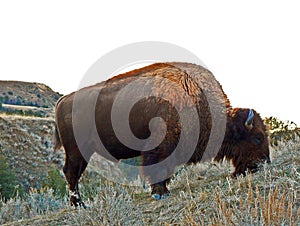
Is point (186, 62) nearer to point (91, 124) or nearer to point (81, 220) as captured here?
point (91, 124)

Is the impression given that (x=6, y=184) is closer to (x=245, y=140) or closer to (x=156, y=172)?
(x=156, y=172)

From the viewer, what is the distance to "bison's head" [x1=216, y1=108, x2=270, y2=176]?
20.7 ft

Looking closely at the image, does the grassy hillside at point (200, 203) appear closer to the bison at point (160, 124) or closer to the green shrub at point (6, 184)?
the bison at point (160, 124)

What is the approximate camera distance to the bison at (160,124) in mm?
5992

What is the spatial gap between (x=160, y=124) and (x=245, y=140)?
4.20 feet

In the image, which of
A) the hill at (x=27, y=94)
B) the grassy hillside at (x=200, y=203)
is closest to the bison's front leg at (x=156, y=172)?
the grassy hillside at (x=200, y=203)

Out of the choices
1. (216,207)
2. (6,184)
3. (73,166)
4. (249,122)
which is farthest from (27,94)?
(216,207)

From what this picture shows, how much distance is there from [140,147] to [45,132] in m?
29.9

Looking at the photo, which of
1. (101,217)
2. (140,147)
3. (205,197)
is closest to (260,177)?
(205,197)

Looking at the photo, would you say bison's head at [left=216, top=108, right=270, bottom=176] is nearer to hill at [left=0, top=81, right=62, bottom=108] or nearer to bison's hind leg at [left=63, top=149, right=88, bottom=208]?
bison's hind leg at [left=63, top=149, right=88, bottom=208]

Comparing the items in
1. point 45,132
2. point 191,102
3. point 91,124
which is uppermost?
point 191,102

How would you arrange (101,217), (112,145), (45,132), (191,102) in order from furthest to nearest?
1. (45,132)
2. (112,145)
3. (191,102)
4. (101,217)

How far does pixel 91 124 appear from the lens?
680 centimetres

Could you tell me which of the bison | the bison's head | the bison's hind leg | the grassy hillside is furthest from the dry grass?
the bison's hind leg
